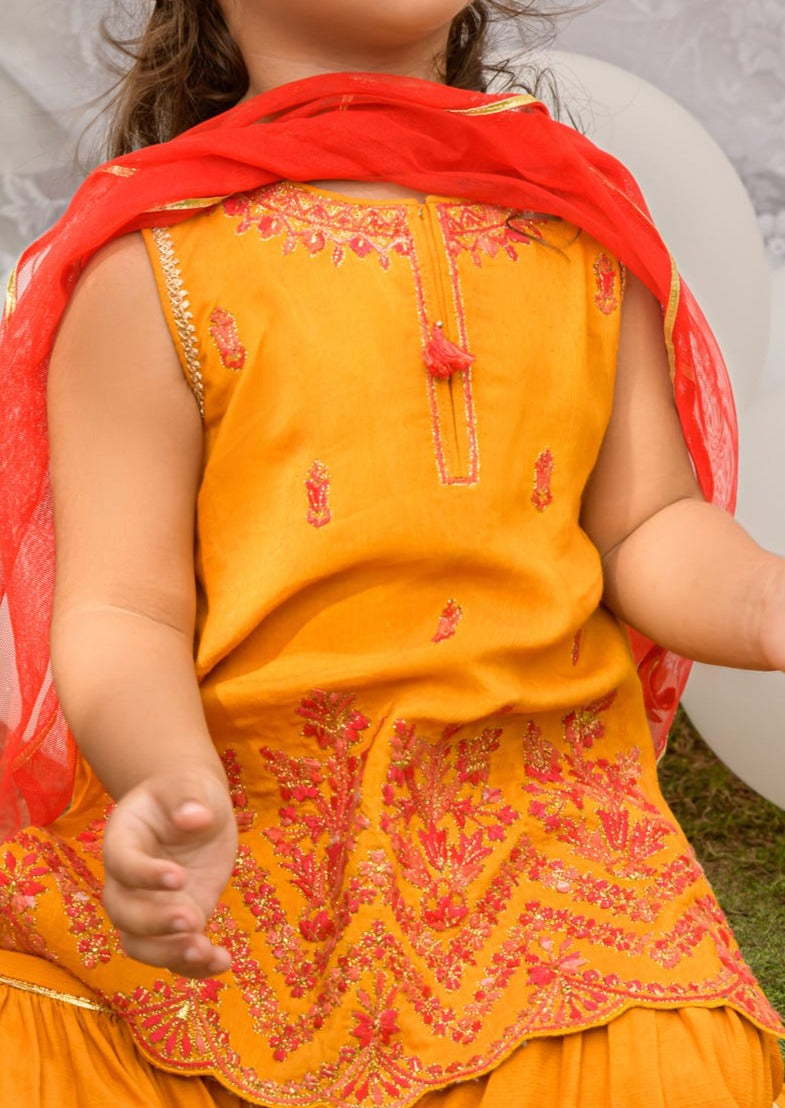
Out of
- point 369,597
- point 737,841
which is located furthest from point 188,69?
point 737,841

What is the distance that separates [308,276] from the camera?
112cm

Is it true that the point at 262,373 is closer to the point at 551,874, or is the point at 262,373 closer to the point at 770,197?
the point at 551,874

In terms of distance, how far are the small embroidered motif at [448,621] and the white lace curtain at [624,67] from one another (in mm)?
1261

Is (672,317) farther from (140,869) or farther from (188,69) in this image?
(140,869)

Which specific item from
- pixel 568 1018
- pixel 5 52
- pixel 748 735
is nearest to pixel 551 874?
pixel 568 1018

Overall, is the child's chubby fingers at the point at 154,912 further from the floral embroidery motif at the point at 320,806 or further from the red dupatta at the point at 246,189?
the red dupatta at the point at 246,189

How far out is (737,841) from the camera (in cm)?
189

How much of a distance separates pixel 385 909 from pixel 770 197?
1.83 meters

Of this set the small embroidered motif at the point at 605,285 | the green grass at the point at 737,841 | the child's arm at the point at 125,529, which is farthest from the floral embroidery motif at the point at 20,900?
the green grass at the point at 737,841

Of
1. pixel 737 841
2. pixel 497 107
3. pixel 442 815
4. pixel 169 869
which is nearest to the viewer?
pixel 169 869

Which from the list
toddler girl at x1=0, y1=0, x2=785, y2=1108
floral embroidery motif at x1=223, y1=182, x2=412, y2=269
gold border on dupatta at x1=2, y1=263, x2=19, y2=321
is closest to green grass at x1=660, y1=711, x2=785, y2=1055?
toddler girl at x1=0, y1=0, x2=785, y2=1108

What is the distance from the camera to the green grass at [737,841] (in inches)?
65.5

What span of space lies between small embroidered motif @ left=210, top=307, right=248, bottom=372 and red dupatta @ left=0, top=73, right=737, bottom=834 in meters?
0.08

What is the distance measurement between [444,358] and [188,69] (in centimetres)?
39
